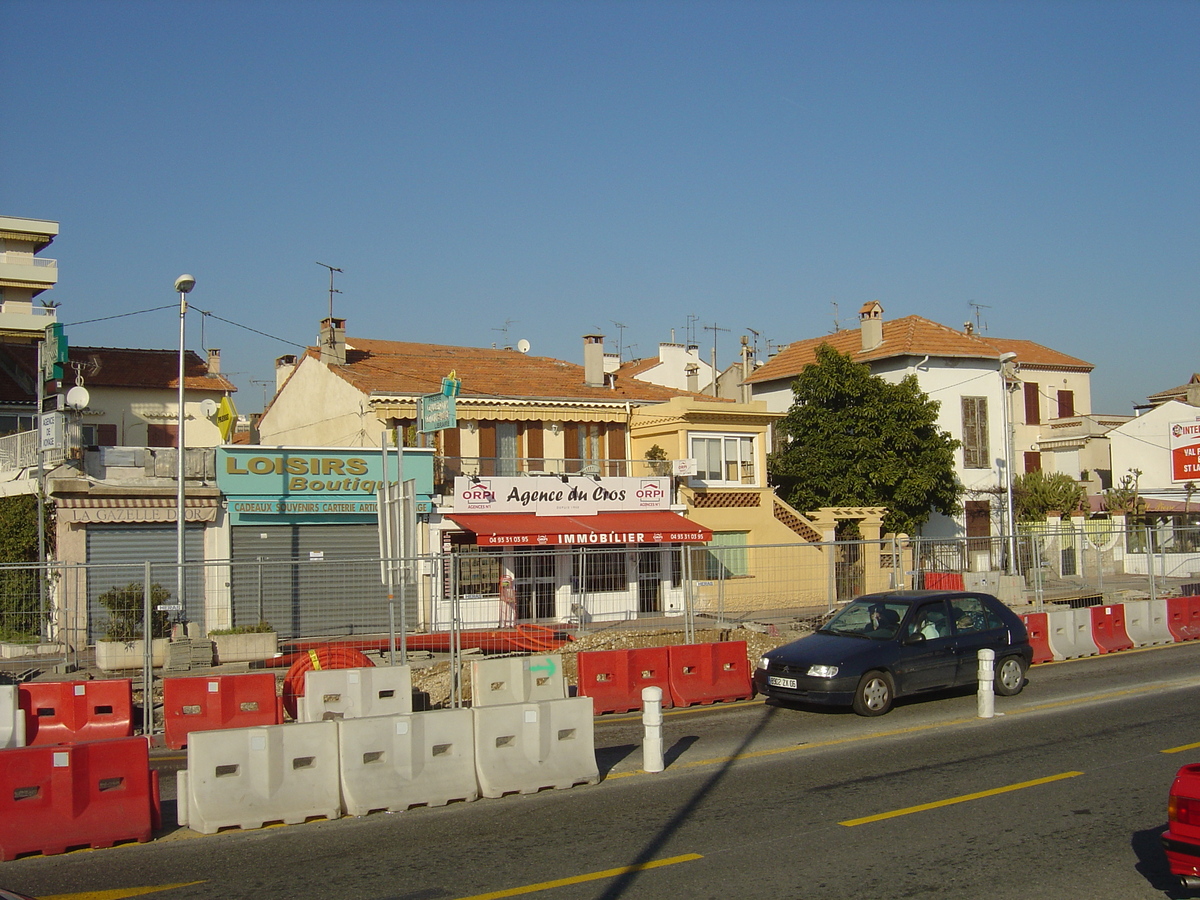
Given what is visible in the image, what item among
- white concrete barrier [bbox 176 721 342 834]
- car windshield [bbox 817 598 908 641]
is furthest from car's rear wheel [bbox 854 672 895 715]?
white concrete barrier [bbox 176 721 342 834]

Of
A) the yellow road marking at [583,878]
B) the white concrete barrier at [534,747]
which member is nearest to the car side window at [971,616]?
the white concrete barrier at [534,747]

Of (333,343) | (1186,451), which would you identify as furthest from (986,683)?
(1186,451)

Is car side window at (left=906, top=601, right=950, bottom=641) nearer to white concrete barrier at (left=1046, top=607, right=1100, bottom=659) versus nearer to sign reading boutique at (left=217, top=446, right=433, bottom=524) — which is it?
white concrete barrier at (left=1046, top=607, right=1100, bottom=659)

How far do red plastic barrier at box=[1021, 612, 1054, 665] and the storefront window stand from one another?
7.37 meters

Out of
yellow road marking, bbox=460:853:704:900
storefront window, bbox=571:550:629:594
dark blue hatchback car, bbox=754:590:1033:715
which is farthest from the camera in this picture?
storefront window, bbox=571:550:629:594

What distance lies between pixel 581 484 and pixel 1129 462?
27.9 m

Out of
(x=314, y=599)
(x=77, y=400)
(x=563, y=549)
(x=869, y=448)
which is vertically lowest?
(x=314, y=599)

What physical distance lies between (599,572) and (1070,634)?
29.1 feet

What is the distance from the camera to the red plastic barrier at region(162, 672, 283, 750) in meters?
13.2

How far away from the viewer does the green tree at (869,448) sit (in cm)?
A: 3378

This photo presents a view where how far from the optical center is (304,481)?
25.6 meters

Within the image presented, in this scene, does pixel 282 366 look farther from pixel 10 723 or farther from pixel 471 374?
pixel 10 723

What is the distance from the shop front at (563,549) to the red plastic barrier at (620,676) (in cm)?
229

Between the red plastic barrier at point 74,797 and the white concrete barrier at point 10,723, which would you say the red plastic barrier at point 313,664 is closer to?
the white concrete barrier at point 10,723
